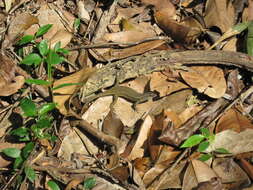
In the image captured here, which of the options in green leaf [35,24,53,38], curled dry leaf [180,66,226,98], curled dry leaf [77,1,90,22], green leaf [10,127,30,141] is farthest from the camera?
curled dry leaf [77,1,90,22]

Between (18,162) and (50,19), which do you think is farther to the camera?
(50,19)

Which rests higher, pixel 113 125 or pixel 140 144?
pixel 113 125

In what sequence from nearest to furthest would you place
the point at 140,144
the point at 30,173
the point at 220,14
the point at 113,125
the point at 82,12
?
the point at 30,173 < the point at 140,144 < the point at 113,125 < the point at 220,14 < the point at 82,12

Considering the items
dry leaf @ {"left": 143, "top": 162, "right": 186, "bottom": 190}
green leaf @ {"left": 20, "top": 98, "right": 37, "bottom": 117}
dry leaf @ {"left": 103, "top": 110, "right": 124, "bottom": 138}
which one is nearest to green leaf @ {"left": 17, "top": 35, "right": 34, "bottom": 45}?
green leaf @ {"left": 20, "top": 98, "right": 37, "bottom": 117}

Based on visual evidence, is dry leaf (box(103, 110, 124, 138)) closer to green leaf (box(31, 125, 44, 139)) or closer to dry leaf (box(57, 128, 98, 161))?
dry leaf (box(57, 128, 98, 161))

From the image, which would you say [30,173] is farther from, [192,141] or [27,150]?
[192,141]

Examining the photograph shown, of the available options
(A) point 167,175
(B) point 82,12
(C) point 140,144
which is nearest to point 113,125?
(C) point 140,144

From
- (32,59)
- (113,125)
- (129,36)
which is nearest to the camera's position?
(113,125)

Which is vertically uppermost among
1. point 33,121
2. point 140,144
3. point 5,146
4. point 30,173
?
point 33,121
